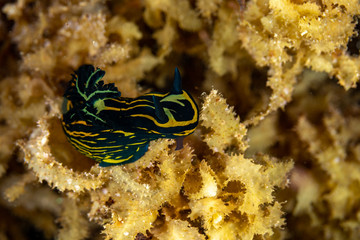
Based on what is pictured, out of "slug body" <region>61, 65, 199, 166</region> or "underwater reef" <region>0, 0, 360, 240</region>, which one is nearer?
"slug body" <region>61, 65, 199, 166</region>

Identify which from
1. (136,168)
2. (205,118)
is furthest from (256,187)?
(136,168)

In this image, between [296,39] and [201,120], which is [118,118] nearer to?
[201,120]

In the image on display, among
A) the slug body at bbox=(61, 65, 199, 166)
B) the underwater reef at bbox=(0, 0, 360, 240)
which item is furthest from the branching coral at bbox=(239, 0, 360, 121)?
the slug body at bbox=(61, 65, 199, 166)

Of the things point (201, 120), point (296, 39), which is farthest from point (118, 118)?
point (296, 39)

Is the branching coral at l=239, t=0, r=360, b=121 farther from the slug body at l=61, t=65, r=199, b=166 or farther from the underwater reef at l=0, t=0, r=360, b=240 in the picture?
the slug body at l=61, t=65, r=199, b=166

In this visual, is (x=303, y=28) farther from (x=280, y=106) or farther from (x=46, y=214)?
(x=46, y=214)

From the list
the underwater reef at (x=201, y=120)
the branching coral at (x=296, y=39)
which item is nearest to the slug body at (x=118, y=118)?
the underwater reef at (x=201, y=120)

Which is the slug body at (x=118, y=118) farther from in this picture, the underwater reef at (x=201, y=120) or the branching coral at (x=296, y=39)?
the branching coral at (x=296, y=39)
